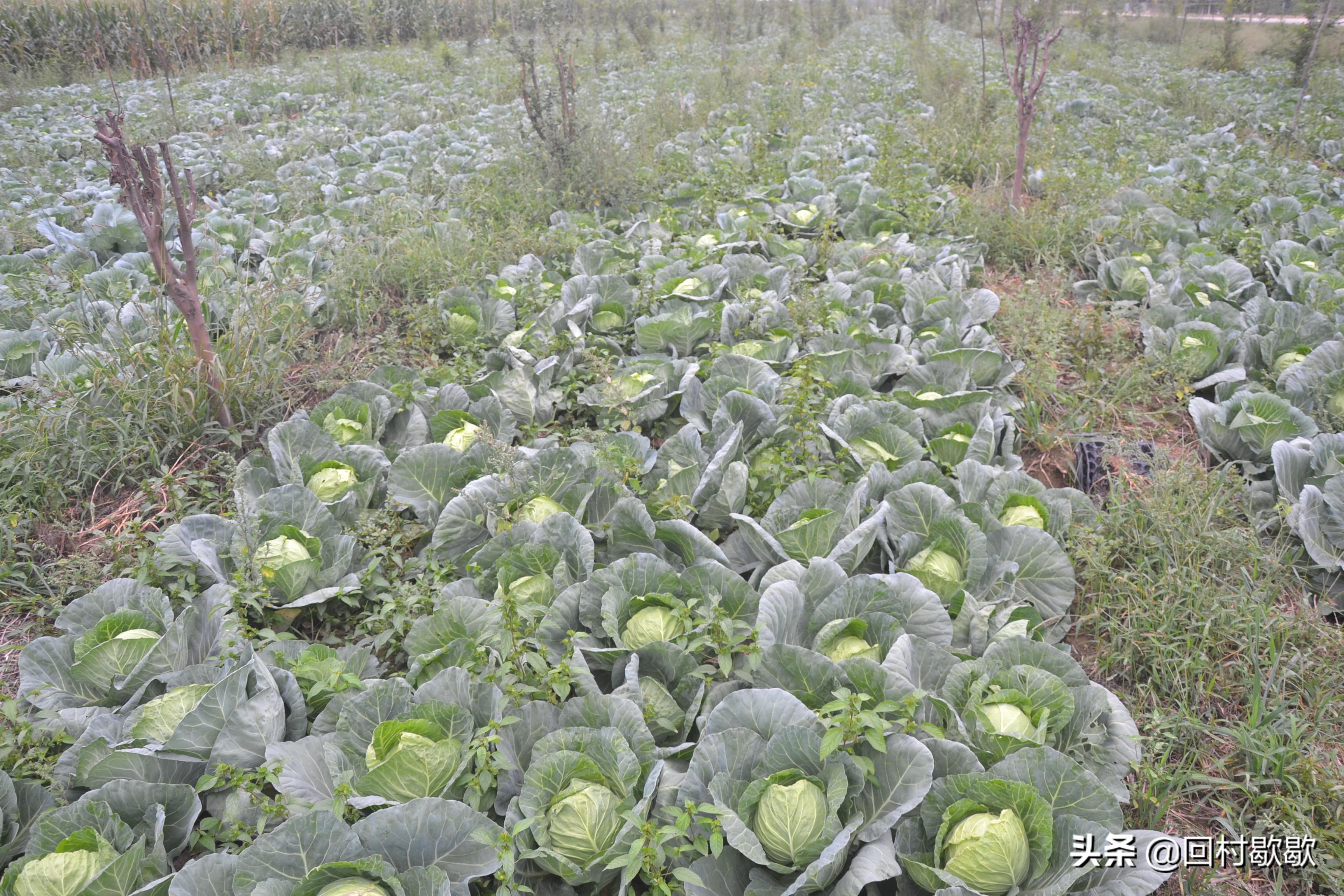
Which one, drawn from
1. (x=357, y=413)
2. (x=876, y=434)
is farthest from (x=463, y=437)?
(x=876, y=434)

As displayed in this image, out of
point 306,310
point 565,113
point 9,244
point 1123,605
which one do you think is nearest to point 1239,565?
point 1123,605

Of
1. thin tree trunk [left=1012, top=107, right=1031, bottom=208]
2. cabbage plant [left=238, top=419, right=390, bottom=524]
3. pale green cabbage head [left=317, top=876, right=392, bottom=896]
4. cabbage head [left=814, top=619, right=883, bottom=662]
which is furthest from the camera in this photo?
thin tree trunk [left=1012, top=107, right=1031, bottom=208]

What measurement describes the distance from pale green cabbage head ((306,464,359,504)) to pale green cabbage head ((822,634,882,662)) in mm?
1878

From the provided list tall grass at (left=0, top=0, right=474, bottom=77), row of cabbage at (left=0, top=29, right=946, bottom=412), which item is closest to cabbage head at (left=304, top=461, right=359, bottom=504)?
row of cabbage at (left=0, top=29, right=946, bottom=412)

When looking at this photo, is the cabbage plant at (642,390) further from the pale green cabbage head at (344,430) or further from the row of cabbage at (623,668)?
the pale green cabbage head at (344,430)

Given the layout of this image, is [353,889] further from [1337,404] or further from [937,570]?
[1337,404]

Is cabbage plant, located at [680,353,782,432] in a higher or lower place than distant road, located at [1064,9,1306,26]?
lower

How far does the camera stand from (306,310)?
416 cm

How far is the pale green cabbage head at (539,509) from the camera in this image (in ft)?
8.88

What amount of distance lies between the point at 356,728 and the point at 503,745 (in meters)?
0.39

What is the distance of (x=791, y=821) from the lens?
168 centimetres

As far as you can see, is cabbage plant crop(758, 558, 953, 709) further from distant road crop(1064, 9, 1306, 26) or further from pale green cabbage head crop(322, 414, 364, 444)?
distant road crop(1064, 9, 1306, 26)

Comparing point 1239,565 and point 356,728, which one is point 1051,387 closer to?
point 1239,565

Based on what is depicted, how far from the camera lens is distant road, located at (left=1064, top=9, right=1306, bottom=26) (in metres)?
19.0
